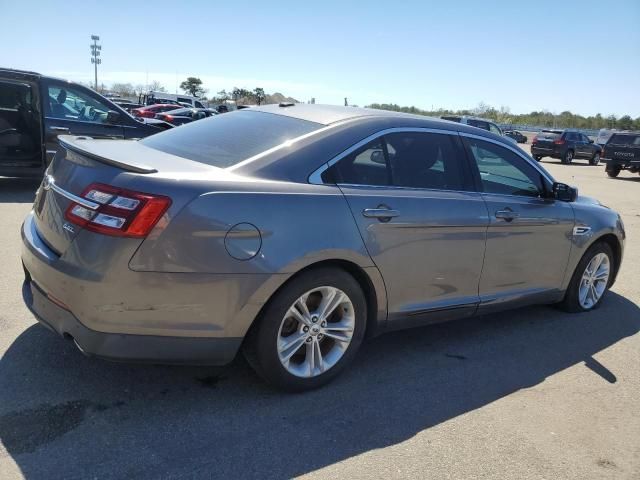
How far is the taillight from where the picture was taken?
8.81 ft

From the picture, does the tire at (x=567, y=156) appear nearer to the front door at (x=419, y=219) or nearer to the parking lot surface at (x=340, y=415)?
the parking lot surface at (x=340, y=415)

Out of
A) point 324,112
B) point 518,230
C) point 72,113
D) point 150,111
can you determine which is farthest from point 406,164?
point 150,111

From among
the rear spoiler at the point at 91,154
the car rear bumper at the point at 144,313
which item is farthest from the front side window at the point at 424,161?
the rear spoiler at the point at 91,154

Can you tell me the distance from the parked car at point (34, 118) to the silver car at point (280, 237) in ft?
17.1

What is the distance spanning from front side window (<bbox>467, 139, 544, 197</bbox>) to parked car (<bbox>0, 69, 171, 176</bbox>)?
6296 mm

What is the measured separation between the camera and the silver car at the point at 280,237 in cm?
274

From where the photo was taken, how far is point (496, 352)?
13.9 feet

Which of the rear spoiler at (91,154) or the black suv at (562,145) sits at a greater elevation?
the rear spoiler at (91,154)

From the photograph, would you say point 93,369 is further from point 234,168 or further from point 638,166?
point 638,166

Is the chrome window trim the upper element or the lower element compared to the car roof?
lower

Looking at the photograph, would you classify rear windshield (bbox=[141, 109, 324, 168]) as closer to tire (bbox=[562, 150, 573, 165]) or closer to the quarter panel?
the quarter panel

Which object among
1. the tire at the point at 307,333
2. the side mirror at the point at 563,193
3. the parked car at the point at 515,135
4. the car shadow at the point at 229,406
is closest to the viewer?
the car shadow at the point at 229,406

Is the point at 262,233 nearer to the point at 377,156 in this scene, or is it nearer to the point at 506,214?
the point at 377,156

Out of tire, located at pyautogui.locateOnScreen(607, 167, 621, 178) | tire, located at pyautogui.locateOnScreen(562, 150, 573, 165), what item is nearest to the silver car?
tire, located at pyautogui.locateOnScreen(607, 167, 621, 178)
